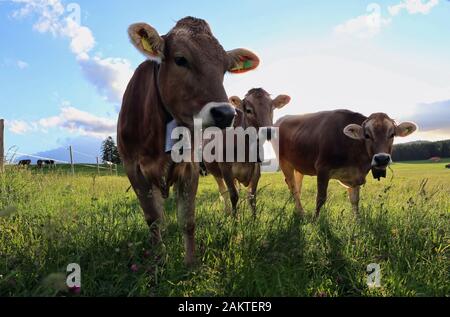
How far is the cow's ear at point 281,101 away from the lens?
8.50 m

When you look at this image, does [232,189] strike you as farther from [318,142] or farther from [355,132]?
[355,132]

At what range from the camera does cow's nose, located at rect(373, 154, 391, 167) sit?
643 cm

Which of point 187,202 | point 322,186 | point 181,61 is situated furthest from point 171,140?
point 322,186

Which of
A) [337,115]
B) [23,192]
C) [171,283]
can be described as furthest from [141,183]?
[337,115]

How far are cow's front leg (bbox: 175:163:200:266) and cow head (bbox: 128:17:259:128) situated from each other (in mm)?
618

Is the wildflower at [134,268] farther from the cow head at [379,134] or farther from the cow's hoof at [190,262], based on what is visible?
the cow head at [379,134]

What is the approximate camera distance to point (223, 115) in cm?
309

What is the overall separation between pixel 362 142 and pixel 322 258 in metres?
4.06

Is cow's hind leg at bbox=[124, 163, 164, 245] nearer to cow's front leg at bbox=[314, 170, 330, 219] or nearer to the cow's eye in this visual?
the cow's eye

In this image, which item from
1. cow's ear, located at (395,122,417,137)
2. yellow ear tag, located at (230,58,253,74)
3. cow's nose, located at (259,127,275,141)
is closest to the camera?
yellow ear tag, located at (230,58,253,74)

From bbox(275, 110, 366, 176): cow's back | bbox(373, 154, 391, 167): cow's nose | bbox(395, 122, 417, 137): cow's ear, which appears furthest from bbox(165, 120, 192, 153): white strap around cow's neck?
bbox(395, 122, 417, 137): cow's ear

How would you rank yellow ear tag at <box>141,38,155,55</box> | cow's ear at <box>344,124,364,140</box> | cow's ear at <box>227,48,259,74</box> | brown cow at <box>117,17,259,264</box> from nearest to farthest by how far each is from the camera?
brown cow at <box>117,17,259,264</box> < yellow ear tag at <box>141,38,155,55</box> < cow's ear at <box>227,48,259,74</box> < cow's ear at <box>344,124,364,140</box>

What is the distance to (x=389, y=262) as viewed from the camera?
141 inches

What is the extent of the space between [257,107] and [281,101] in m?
1.30
